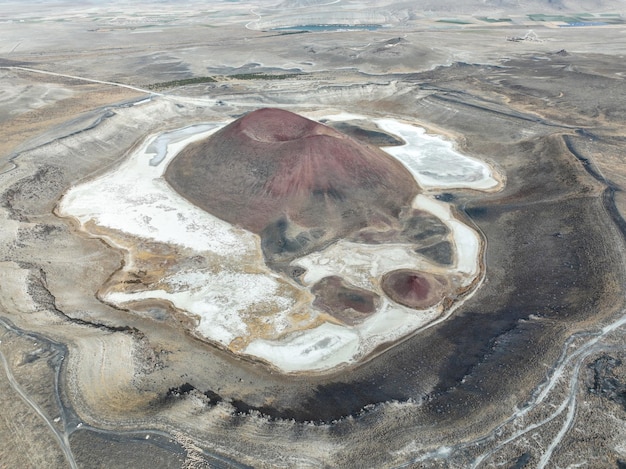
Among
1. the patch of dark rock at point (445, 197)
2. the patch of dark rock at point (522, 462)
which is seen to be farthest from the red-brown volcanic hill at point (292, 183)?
the patch of dark rock at point (522, 462)

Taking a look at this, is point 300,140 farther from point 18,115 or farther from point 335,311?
point 18,115

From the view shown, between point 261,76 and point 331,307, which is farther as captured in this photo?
point 261,76

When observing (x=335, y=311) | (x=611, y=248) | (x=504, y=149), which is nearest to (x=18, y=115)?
(x=335, y=311)

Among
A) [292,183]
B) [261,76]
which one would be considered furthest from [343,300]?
[261,76]

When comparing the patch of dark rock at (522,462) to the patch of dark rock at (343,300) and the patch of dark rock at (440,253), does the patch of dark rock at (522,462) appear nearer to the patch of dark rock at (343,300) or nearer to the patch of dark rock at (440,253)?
the patch of dark rock at (343,300)

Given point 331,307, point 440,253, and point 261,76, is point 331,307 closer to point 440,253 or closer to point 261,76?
point 440,253
